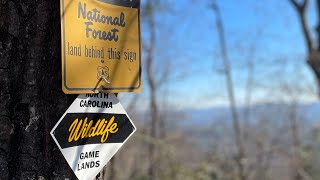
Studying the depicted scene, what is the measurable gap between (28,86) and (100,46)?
26cm

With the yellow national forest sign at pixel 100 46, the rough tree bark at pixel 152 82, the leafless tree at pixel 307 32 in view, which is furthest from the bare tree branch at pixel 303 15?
the yellow national forest sign at pixel 100 46

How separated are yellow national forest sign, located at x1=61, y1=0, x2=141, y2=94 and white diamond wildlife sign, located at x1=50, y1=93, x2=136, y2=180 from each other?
2.0 inches

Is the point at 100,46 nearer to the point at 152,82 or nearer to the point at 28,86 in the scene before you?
the point at 28,86

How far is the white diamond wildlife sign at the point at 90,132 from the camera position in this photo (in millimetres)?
1270

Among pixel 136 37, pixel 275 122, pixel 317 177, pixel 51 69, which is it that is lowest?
pixel 317 177

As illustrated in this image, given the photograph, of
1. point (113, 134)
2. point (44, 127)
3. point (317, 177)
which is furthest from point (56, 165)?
point (317, 177)

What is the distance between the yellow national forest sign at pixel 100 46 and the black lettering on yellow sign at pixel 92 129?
89 mm

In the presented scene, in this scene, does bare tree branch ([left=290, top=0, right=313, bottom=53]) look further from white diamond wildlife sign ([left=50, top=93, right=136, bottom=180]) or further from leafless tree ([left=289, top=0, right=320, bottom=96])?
white diamond wildlife sign ([left=50, top=93, right=136, bottom=180])

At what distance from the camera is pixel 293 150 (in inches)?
449

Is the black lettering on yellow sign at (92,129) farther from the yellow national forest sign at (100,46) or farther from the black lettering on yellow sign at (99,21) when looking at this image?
the black lettering on yellow sign at (99,21)

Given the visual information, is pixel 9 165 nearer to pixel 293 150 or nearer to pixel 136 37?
pixel 136 37

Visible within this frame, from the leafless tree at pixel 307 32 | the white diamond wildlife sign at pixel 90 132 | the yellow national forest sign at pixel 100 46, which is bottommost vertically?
the white diamond wildlife sign at pixel 90 132

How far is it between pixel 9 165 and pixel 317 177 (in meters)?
10.4

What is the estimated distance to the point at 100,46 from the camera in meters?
1.35
